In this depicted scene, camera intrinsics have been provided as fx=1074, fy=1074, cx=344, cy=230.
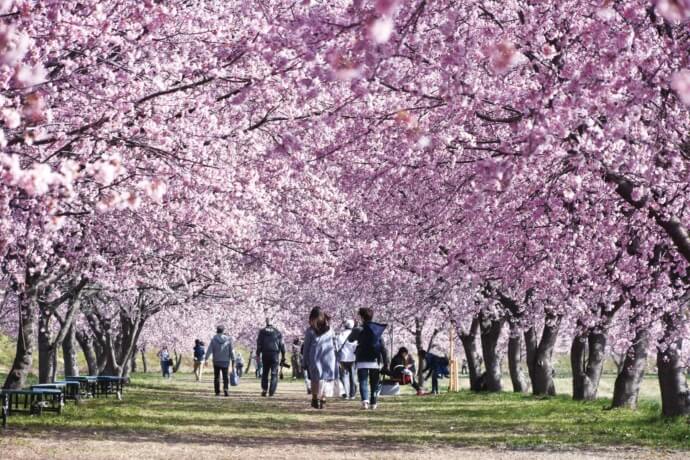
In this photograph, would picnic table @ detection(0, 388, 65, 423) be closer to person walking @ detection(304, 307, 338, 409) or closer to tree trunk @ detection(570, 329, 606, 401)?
person walking @ detection(304, 307, 338, 409)

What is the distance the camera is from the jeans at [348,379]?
27.6m

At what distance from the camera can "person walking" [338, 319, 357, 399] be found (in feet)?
88.3

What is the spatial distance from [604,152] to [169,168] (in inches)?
247

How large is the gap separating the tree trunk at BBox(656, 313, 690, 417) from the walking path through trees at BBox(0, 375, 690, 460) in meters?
0.36

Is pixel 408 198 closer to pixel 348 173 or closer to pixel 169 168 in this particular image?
pixel 348 173

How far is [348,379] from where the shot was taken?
28.0 m

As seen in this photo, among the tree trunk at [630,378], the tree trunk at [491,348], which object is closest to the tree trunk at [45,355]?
the tree trunk at [491,348]

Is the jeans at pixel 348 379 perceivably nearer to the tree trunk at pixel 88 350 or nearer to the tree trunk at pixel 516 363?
the tree trunk at pixel 516 363

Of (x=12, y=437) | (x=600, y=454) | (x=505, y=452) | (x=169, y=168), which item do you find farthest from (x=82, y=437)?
(x=600, y=454)

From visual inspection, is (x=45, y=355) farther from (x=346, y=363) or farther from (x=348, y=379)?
(x=348, y=379)

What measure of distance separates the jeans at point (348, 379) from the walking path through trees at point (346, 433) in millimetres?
3950

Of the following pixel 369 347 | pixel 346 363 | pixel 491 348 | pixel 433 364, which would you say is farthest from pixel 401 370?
pixel 369 347

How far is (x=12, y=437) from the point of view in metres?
14.6

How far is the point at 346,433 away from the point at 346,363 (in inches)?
430
